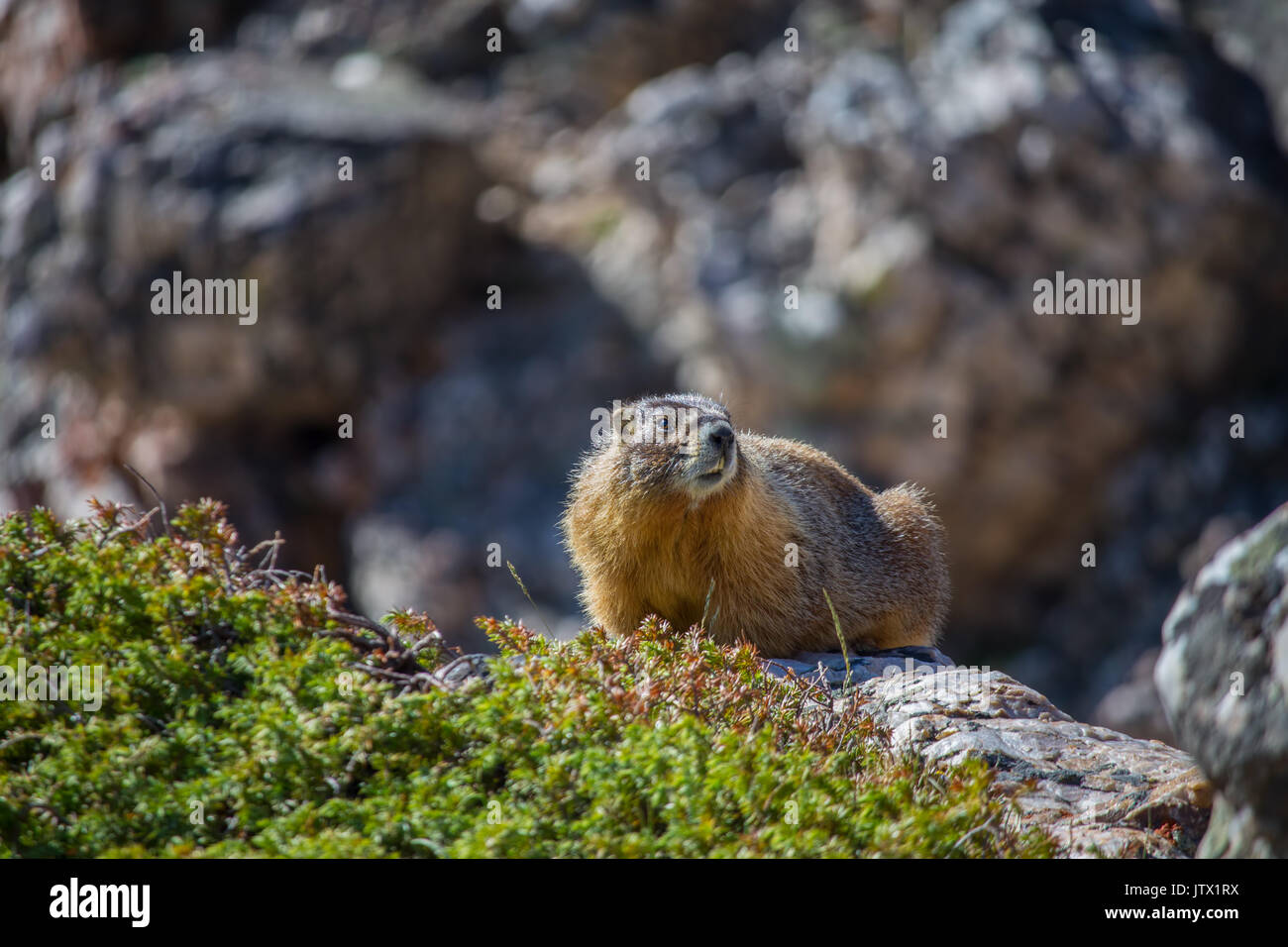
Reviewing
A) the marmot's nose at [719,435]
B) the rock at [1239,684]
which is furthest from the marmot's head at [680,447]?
the rock at [1239,684]

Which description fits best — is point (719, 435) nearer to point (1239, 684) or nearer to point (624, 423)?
point (624, 423)

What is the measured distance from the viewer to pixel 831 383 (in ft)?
83.0

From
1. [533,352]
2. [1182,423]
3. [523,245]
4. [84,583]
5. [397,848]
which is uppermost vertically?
[523,245]

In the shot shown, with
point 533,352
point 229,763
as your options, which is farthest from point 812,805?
point 533,352

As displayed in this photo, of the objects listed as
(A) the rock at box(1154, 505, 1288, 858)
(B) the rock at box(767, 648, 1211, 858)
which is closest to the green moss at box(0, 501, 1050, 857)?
(B) the rock at box(767, 648, 1211, 858)

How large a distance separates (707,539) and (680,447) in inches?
28.8

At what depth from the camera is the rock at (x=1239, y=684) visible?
489cm

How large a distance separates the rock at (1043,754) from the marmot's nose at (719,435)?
1.56 m

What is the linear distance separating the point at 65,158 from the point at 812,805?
2815 cm

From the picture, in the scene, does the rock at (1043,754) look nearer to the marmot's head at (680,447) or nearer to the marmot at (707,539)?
the marmot at (707,539)

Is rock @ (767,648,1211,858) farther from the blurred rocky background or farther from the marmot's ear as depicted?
the blurred rocky background

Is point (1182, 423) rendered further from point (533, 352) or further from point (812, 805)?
point (812, 805)

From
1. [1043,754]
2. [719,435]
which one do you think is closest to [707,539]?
[719,435]

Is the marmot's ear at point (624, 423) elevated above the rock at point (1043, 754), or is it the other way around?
the marmot's ear at point (624, 423)
